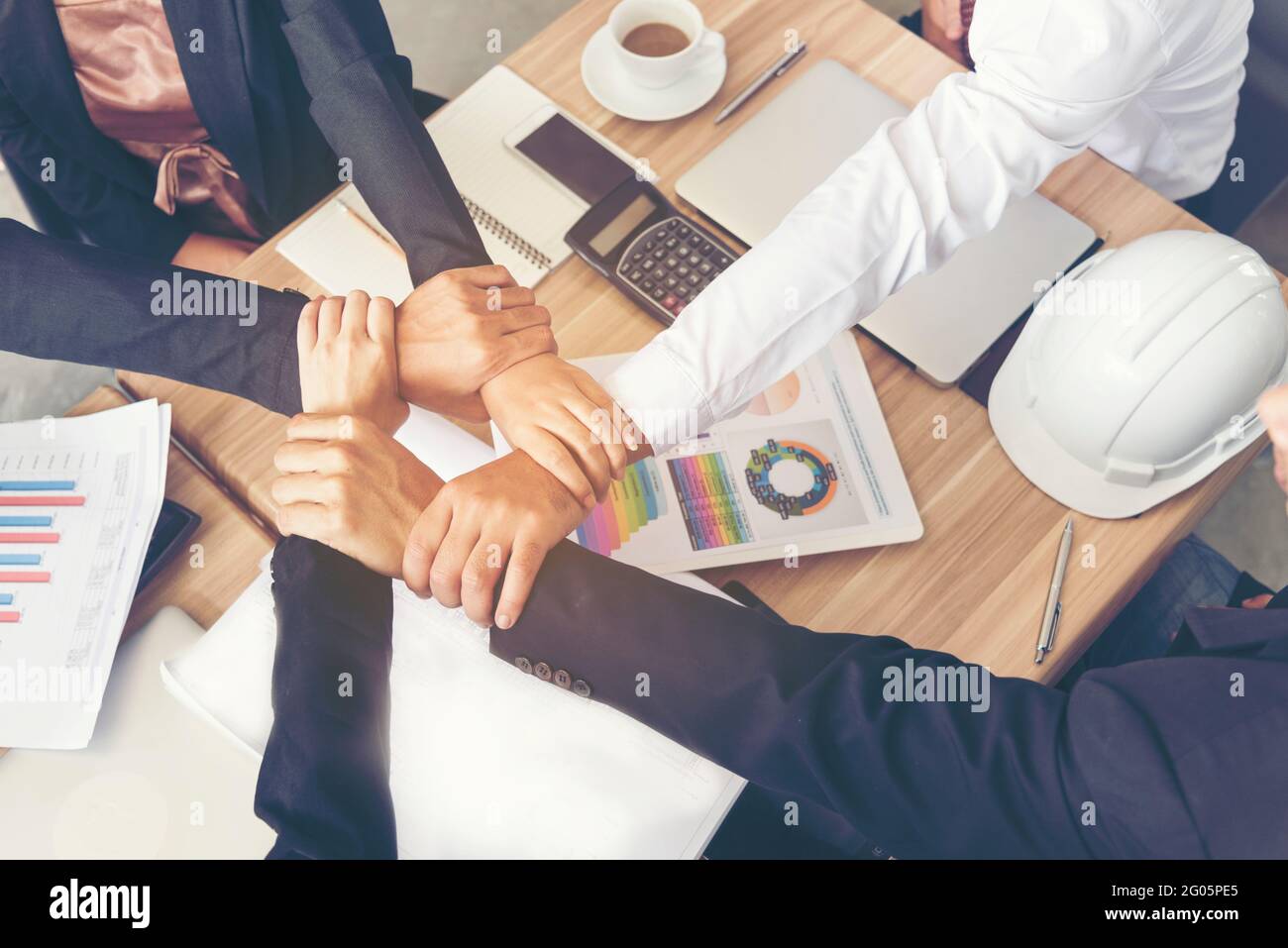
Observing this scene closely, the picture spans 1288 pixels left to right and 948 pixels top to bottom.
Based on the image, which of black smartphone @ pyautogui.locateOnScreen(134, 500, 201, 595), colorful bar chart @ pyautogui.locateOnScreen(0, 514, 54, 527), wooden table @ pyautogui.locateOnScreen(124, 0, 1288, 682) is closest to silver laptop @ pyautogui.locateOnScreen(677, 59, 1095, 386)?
wooden table @ pyautogui.locateOnScreen(124, 0, 1288, 682)

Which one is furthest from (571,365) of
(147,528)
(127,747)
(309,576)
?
(127,747)

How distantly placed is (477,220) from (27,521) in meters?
0.53

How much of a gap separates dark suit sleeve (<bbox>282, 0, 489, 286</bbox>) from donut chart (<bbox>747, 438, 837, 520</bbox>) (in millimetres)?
346

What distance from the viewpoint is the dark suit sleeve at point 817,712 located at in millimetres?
683

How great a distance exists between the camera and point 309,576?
0.80m

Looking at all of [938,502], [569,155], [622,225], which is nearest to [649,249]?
[622,225]

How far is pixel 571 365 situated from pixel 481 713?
1.11ft

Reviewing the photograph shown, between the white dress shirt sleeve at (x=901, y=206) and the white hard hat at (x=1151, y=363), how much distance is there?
135 mm

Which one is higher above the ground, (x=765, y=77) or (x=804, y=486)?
(x=765, y=77)

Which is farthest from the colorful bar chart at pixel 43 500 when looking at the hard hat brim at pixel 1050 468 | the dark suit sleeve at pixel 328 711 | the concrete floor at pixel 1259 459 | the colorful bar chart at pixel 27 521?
the concrete floor at pixel 1259 459

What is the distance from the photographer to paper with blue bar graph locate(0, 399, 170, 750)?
2.80 feet

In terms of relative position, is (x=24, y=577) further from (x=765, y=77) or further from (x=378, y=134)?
(x=765, y=77)

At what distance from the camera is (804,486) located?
3.05ft

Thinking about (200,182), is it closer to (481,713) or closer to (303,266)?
(303,266)
